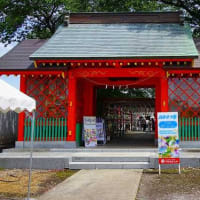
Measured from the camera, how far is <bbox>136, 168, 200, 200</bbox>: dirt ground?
5629 mm

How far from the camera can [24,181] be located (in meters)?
7.21

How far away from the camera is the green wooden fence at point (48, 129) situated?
11.5 m

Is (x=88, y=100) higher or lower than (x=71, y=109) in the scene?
higher

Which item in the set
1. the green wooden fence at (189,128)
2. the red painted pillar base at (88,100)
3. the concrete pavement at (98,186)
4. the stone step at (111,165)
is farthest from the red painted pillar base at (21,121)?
the green wooden fence at (189,128)

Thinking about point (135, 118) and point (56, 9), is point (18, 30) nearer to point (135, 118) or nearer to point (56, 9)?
point (56, 9)

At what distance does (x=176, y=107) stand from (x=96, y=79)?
4.25 m

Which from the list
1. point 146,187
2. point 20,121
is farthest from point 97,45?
point 146,187

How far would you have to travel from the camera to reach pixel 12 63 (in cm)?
1193

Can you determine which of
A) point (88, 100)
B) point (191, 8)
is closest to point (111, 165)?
point (88, 100)

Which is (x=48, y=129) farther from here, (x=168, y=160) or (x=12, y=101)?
(x=12, y=101)

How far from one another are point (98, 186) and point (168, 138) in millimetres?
2680

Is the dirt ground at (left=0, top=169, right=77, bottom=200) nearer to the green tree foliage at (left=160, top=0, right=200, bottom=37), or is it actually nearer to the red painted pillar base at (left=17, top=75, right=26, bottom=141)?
the red painted pillar base at (left=17, top=75, right=26, bottom=141)

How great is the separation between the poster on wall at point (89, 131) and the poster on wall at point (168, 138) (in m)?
4.44

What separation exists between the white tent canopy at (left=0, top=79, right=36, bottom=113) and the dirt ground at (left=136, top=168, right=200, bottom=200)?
2759 millimetres
